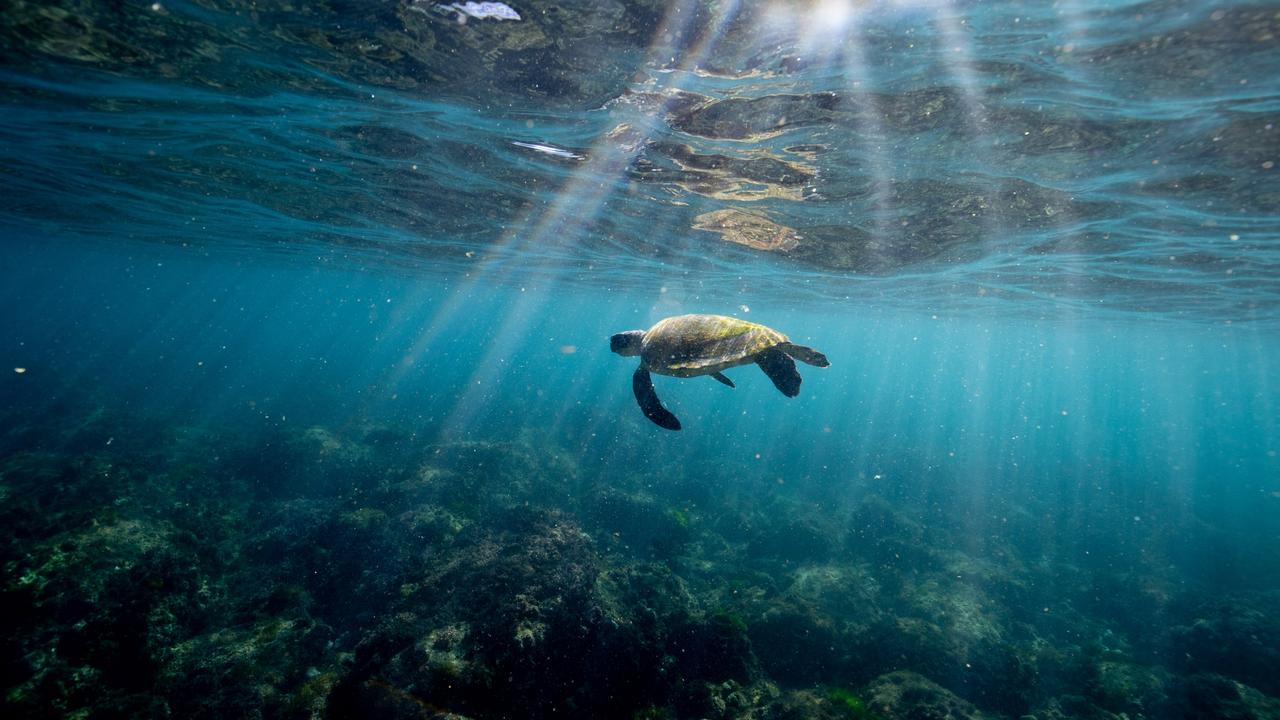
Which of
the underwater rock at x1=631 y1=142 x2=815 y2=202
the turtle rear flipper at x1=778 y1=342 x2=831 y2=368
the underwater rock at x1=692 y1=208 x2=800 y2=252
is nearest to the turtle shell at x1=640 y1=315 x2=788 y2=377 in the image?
the turtle rear flipper at x1=778 y1=342 x2=831 y2=368

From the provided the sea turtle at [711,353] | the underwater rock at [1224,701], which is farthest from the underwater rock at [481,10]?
the underwater rock at [1224,701]

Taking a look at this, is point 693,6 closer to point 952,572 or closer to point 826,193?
point 826,193

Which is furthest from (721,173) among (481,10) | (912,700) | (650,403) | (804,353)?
(912,700)

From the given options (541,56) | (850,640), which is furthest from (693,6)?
(850,640)

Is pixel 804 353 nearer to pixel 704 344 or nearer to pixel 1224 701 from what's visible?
pixel 704 344

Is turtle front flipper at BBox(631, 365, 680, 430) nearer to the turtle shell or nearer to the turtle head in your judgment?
the turtle shell

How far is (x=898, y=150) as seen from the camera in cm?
1020

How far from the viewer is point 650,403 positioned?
7035mm

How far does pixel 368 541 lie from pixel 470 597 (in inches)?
252

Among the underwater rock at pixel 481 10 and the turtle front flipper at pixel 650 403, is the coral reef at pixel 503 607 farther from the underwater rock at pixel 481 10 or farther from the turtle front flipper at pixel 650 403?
the underwater rock at pixel 481 10

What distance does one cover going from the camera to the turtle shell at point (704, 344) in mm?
6758

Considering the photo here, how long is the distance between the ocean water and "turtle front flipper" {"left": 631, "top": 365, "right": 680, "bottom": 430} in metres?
3.01

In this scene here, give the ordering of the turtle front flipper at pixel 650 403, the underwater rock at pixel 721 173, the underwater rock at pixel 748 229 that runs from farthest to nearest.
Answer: the underwater rock at pixel 748 229
the underwater rock at pixel 721 173
the turtle front flipper at pixel 650 403

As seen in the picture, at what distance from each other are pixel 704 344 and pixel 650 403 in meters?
1.19
